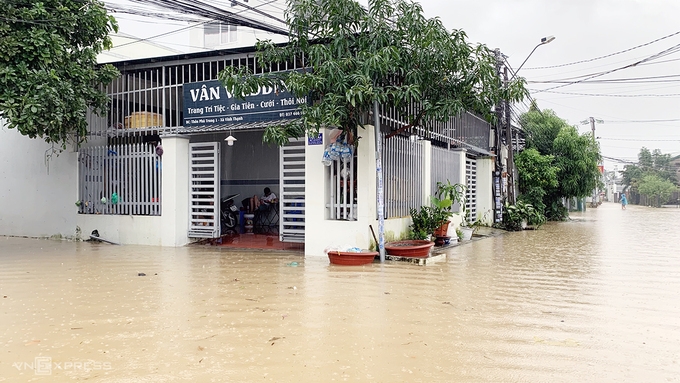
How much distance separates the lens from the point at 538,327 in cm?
500

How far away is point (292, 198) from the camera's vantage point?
10.9 meters

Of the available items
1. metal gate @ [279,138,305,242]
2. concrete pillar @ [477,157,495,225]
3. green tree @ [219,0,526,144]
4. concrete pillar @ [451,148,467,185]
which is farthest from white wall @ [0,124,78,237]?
concrete pillar @ [477,157,495,225]

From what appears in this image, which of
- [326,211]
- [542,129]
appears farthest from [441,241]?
[542,129]

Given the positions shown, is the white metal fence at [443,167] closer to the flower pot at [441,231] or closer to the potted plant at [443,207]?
the potted plant at [443,207]

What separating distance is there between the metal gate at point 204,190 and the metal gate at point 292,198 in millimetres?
1773

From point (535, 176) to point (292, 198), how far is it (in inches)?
501

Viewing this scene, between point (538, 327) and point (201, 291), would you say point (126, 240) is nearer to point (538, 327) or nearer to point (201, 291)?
point (201, 291)

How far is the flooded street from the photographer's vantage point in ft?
12.8

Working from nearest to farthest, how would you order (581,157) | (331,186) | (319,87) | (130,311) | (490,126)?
(130,311)
(319,87)
(331,186)
(490,126)
(581,157)

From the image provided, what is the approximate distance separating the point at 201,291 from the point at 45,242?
795 cm

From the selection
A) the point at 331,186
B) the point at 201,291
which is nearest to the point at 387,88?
the point at 331,186

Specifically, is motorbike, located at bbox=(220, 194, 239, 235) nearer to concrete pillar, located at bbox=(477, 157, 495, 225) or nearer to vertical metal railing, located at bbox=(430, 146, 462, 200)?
vertical metal railing, located at bbox=(430, 146, 462, 200)

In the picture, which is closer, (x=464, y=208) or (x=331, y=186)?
(x=331, y=186)

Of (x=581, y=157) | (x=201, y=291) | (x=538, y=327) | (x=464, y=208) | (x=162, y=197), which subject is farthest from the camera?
(x=581, y=157)
